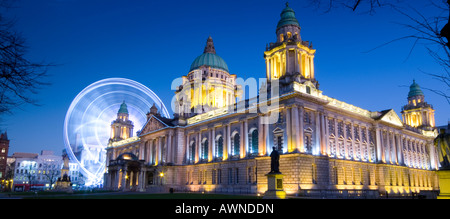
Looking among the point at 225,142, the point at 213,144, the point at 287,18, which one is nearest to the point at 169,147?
the point at 213,144

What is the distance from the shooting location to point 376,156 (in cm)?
5969

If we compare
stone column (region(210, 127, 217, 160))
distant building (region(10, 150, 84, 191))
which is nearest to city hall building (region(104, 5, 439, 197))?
stone column (region(210, 127, 217, 160))

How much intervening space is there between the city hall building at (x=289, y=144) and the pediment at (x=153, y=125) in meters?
0.22

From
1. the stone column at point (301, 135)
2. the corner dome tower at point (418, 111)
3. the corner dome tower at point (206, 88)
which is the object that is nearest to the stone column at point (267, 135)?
the stone column at point (301, 135)

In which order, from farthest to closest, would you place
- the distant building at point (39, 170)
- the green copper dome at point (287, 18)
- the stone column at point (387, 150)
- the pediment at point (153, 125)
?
1. the distant building at point (39, 170)
2. the pediment at point (153, 125)
3. the stone column at point (387, 150)
4. the green copper dome at point (287, 18)

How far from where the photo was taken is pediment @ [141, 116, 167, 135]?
73650 mm

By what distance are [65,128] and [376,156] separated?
2469 inches

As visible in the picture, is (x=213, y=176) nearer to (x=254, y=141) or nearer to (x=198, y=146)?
(x=198, y=146)

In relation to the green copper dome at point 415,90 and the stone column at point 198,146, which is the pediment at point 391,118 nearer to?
the green copper dome at point 415,90

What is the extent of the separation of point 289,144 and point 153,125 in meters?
40.5

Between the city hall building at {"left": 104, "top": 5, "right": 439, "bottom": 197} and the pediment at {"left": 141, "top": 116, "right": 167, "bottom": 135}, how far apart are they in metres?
0.22

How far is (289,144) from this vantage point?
150ft

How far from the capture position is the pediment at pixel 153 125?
7365 centimetres
